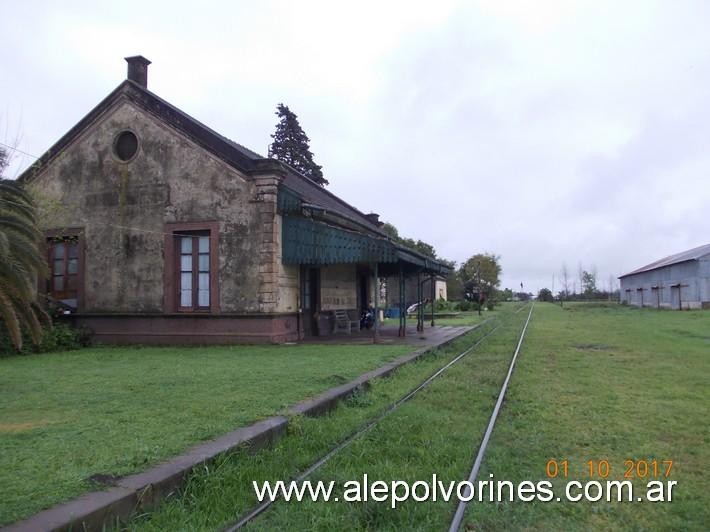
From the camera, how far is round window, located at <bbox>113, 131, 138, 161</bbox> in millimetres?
17047

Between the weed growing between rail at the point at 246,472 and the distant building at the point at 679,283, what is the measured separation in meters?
41.6

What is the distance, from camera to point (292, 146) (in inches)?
1769

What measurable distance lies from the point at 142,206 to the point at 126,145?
2124mm

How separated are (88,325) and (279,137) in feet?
101

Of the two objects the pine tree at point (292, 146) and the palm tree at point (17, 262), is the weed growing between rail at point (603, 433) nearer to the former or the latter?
the palm tree at point (17, 262)

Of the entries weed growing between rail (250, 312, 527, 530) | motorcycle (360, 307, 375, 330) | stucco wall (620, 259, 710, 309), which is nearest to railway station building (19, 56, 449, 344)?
motorcycle (360, 307, 375, 330)

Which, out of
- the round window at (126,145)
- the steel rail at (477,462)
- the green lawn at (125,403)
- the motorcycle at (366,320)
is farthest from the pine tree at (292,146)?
the steel rail at (477,462)

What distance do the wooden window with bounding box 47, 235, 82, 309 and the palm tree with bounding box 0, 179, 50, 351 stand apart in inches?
272

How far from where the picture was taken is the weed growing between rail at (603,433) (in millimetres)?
4043

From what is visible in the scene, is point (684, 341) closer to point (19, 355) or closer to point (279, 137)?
point (19, 355)

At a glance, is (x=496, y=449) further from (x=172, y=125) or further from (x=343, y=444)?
(x=172, y=125)

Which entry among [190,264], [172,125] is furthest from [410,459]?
[172,125]

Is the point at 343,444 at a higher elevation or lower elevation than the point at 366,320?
lower
